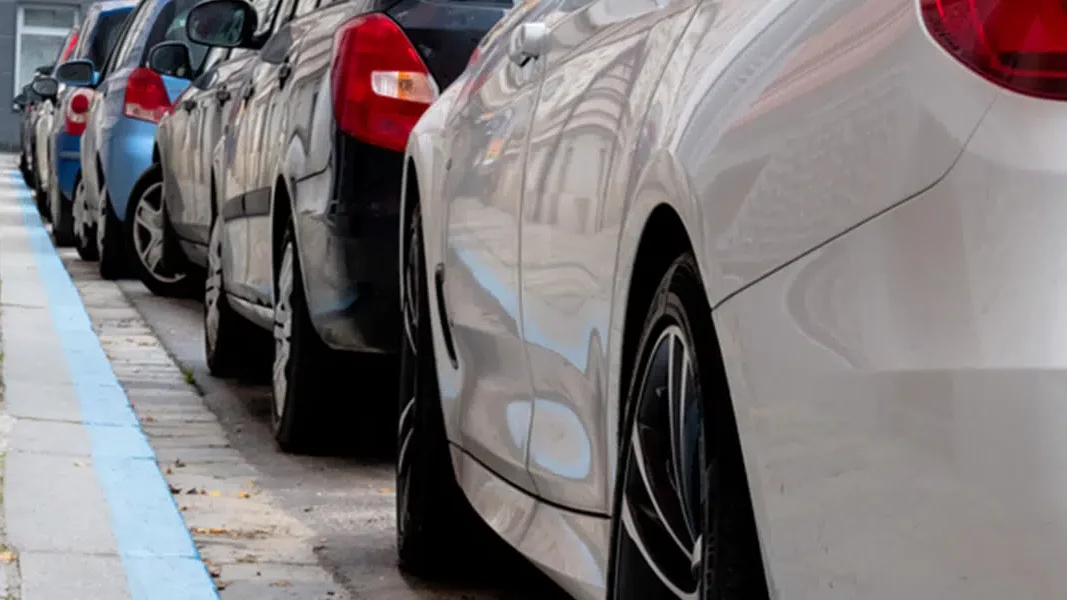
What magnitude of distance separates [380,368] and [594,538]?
3768 mm

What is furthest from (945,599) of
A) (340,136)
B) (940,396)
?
(340,136)

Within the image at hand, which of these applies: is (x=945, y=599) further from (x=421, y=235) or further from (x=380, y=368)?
(x=380, y=368)

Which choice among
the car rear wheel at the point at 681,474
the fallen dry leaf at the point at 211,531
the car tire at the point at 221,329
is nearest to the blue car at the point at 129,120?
the car tire at the point at 221,329

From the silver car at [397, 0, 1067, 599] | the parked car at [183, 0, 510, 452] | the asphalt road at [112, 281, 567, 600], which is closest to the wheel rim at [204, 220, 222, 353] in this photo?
the asphalt road at [112, 281, 567, 600]

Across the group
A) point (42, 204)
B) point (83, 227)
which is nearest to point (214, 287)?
point (83, 227)

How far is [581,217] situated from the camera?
3.41 metres

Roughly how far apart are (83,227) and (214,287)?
312 inches

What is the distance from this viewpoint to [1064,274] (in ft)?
6.37

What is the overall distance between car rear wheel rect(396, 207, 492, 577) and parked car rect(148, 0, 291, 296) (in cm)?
339

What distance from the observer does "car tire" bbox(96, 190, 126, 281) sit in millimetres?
14461

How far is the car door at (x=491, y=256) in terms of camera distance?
4.02 meters

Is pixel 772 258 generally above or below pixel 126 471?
above

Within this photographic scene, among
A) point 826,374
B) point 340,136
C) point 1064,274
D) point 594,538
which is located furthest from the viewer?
point 340,136

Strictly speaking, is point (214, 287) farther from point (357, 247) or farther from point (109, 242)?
point (109, 242)
